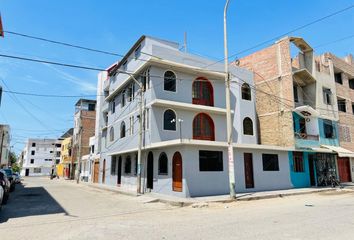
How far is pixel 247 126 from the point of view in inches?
1001

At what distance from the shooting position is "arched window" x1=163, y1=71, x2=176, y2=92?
21.4 metres

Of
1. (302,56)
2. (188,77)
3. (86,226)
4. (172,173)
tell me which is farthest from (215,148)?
(302,56)

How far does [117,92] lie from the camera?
2798 centimetres

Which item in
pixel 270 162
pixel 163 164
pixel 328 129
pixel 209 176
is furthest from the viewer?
pixel 328 129

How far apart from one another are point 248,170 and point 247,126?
629cm

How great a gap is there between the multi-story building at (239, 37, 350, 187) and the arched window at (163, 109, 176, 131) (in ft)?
32.2

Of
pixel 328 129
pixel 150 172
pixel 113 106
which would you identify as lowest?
pixel 150 172

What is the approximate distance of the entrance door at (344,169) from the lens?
2913cm

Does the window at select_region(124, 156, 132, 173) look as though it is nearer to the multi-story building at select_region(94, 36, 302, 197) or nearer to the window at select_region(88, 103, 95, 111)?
the multi-story building at select_region(94, 36, 302, 197)

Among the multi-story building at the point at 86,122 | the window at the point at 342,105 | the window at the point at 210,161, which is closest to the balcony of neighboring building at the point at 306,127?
the window at the point at 342,105

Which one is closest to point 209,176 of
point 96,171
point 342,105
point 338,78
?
point 96,171

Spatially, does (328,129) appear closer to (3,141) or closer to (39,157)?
(3,141)

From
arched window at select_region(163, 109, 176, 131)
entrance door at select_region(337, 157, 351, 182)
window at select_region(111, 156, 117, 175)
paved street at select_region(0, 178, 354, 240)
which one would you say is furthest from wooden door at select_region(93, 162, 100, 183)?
entrance door at select_region(337, 157, 351, 182)

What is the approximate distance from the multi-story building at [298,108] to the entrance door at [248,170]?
469cm
